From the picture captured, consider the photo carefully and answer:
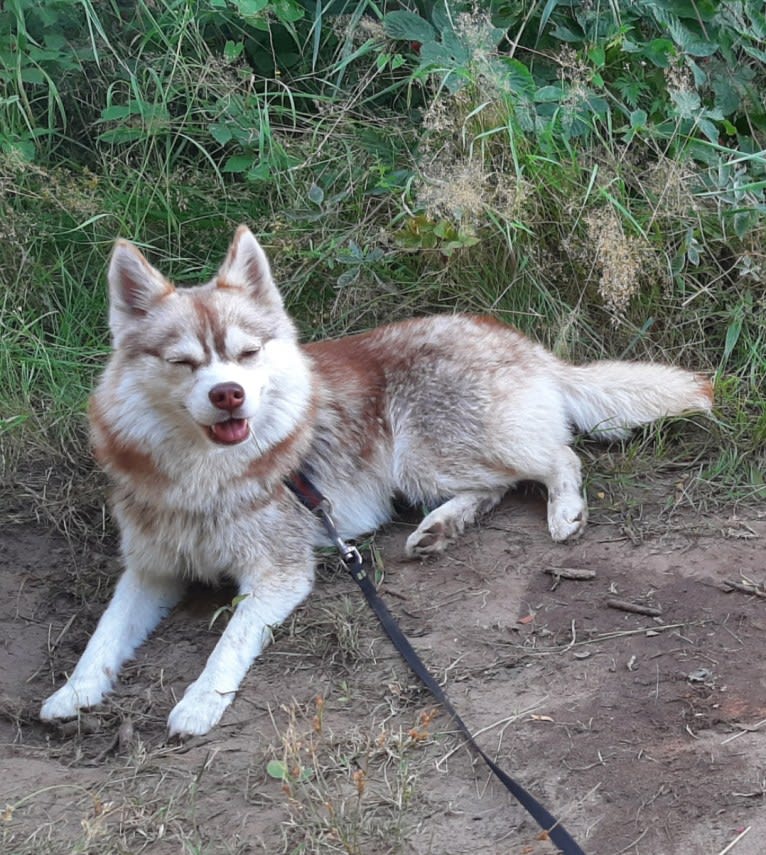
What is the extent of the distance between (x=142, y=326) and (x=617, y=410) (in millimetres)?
1920

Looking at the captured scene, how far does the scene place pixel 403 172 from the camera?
494cm

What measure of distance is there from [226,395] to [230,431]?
0.51ft

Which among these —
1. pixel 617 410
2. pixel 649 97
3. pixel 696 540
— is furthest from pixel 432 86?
pixel 696 540

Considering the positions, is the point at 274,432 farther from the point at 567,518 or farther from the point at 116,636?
the point at 567,518

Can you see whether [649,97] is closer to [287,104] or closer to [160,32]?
[287,104]

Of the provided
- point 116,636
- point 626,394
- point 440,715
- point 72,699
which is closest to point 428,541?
point 440,715

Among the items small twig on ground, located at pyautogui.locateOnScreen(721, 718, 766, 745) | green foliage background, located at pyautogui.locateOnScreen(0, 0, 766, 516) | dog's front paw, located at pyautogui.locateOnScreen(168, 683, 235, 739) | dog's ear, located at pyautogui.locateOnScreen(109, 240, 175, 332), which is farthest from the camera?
green foliage background, located at pyautogui.locateOnScreen(0, 0, 766, 516)

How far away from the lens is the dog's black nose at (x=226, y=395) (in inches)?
132

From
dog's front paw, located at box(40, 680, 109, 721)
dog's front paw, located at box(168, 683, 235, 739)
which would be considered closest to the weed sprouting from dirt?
dog's front paw, located at box(168, 683, 235, 739)

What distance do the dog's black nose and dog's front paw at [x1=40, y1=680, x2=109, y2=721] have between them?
1008mm

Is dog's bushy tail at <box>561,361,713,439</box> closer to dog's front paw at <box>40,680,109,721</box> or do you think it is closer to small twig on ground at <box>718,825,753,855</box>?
small twig on ground at <box>718,825,753,855</box>

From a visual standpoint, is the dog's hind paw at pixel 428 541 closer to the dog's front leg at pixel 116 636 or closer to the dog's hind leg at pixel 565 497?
the dog's hind leg at pixel 565 497

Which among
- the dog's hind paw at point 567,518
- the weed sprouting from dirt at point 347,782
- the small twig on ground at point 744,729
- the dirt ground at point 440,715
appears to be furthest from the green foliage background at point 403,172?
the weed sprouting from dirt at point 347,782

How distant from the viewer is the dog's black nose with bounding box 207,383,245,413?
11.0 ft
